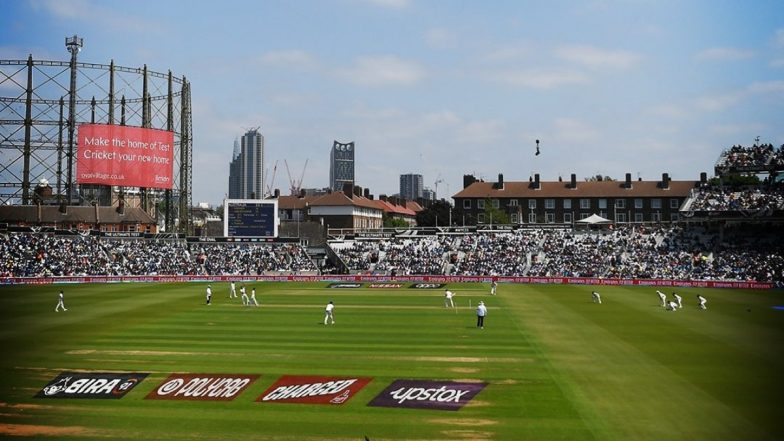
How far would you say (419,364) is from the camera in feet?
74.8

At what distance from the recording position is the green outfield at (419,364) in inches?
637

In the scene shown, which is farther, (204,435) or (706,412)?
(706,412)

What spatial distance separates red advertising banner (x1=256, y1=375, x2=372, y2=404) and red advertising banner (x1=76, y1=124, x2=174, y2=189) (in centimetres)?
5780

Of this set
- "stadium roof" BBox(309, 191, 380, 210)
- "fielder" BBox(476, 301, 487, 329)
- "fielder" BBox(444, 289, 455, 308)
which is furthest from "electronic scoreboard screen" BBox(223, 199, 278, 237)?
"stadium roof" BBox(309, 191, 380, 210)

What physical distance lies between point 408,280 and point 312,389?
47.8m

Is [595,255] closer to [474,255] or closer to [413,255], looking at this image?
[474,255]

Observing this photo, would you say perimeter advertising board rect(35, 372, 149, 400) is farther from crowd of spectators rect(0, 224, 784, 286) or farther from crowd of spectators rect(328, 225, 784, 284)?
crowd of spectators rect(328, 225, 784, 284)

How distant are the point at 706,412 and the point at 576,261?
53410mm

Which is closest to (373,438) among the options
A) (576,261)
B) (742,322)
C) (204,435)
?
(204,435)

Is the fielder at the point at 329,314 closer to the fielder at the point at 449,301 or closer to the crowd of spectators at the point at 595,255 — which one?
the fielder at the point at 449,301

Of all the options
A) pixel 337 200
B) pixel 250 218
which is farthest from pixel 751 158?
pixel 337 200

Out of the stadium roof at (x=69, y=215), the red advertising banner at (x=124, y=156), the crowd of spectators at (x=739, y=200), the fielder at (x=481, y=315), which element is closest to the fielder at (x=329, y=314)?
the fielder at (x=481, y=315)

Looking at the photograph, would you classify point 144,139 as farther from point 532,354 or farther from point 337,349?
point 532,354

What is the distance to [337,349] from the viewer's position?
25656mm
